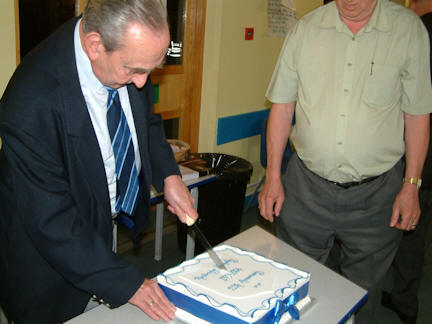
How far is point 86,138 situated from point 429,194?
70.5 inches

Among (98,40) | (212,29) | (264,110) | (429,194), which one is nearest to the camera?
(98,40)

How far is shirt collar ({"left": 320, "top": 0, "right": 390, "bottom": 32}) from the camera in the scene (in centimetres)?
168

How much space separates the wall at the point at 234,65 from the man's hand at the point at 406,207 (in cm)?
195

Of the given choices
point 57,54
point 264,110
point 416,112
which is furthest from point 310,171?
point 264,110

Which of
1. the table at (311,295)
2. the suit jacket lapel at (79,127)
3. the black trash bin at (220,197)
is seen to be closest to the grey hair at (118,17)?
the suit jacket lapel at (79,127)

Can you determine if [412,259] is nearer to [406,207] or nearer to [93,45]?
[406,207]

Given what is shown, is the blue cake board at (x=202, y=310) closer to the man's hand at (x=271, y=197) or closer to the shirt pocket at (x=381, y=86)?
the man's hand at (x=271, y=197)

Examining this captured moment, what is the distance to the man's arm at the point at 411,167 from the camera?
1.74 metres

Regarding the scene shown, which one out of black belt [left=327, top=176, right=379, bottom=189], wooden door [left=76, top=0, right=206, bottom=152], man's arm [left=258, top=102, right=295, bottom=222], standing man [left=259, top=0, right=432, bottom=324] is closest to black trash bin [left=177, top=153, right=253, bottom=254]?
wooden door [left=76, top=0, right=206, bottom=152]

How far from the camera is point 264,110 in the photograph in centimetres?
398

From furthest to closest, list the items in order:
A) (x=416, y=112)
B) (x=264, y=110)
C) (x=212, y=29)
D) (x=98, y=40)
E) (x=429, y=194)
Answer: (x=264, y=110) < (x=212, y=29) < (x=429, y=194) < (x=416, y=112) < (x=98, y=40)

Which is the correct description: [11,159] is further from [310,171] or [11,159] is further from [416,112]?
[416,112]

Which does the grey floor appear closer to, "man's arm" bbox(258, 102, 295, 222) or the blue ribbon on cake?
"man's arm" bbox(258, 102, 295, 222)

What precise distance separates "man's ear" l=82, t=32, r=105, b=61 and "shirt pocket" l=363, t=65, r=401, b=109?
1.06 meters
